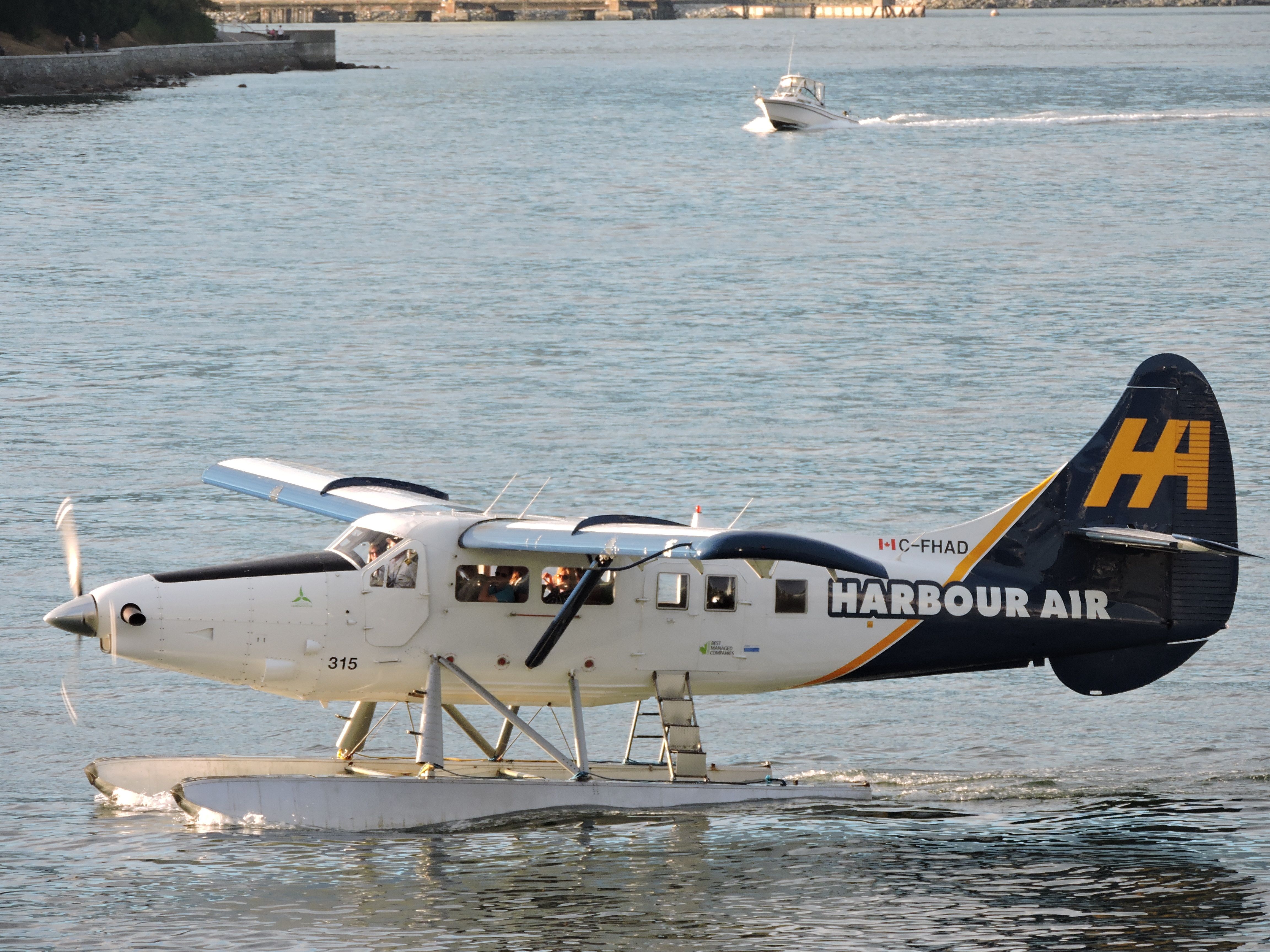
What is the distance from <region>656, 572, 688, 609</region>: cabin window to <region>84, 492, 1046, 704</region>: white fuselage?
42 mm

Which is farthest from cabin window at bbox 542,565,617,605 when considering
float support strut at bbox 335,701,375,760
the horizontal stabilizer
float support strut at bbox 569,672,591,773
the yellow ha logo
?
the yellow ha logo

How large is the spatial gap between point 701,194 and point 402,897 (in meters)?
68.3

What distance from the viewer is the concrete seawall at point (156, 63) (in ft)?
403

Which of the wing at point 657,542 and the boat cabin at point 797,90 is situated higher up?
the boat cabin at point 797,90

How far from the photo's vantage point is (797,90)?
115438 mm

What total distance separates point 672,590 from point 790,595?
1242mm

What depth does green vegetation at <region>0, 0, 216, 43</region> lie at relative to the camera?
125188 millimetres

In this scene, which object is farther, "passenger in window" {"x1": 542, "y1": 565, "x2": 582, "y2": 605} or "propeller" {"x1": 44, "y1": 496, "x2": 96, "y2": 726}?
"passenger in window" {"x1": 542, "y1": 565, "x2": 582, "y2": 605}

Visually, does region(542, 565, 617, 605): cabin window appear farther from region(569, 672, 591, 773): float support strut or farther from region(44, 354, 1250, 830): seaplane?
region(569, 672, 591, 773): float support strut

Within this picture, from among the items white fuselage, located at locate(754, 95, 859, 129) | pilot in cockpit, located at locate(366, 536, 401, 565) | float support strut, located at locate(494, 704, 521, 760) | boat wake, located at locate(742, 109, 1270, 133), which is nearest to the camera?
pilot in cockpit, located at locate(366, 536, 401, 565)

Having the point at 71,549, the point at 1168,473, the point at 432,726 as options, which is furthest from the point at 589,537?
the point at 1168,473

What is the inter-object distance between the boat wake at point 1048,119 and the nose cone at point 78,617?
104m

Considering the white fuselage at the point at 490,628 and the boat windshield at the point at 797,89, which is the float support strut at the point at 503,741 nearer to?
the white fuselage at the point at 490,628

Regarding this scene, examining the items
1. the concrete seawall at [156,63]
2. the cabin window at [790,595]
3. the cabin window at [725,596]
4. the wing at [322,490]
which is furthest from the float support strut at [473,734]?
the concrete seawall at [156,63]
